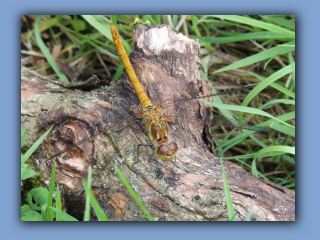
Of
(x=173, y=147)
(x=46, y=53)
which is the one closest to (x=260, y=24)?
(x=173, y=147)

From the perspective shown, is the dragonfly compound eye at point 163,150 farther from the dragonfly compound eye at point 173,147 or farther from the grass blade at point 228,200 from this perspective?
the grass blade at point 228,200

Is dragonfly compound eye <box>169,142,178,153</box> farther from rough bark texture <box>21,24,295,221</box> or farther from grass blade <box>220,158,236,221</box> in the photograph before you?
grass blade <box>220,158,236,221</box>

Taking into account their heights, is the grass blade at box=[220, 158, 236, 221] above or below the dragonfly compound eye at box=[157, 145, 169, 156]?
below

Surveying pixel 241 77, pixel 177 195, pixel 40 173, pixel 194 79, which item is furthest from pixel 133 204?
pixel 241 77

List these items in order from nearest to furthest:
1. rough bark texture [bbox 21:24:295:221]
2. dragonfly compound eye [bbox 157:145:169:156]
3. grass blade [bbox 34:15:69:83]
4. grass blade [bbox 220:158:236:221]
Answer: grass blade [bbox 220:158:236:221] → rough bark texture [bbox 21:24:295:221] → dragonfly compound eye [bbox 157:145:169:156] → grass blade [bbox 34:15:69:83]

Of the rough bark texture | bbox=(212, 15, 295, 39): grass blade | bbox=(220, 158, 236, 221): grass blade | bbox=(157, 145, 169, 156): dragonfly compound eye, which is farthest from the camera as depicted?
bbox=(212, 15, 295, 39): grass blade

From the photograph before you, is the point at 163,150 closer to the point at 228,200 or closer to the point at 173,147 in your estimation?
the point at 173,147

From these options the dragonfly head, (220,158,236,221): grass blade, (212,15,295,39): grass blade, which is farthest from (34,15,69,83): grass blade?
(220,158,236,221): grass blade
